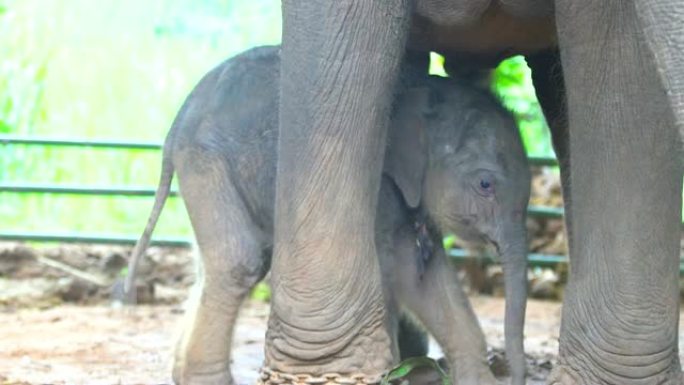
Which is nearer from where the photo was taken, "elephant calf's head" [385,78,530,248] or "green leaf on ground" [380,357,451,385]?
"green leaf on ground" [380,357,451,385]

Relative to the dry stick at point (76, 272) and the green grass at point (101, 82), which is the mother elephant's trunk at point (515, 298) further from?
the green grass at point (101, 82)

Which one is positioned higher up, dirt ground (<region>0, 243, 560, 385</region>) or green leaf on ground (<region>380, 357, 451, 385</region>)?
green leaf on ground (<region>380, 357, 451, 385</region>)

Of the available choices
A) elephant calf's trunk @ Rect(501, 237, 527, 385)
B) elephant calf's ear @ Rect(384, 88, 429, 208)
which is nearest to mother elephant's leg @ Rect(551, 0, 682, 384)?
elephant calf's trunk @ Rect(501, 237, 527, 385)

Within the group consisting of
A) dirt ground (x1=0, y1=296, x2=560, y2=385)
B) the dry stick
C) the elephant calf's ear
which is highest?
the elephant calf's ear

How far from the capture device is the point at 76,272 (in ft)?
25.2

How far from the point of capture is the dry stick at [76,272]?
25.0ft

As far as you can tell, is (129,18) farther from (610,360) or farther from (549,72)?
(610,360)

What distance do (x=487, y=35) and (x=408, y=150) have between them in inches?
17.2

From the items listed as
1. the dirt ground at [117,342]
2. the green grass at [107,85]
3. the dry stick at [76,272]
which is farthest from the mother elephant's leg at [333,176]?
the green grass at [107,85]

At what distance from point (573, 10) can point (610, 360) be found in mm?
922

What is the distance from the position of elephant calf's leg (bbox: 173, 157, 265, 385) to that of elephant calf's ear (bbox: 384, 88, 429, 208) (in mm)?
506

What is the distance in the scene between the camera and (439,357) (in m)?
5.86

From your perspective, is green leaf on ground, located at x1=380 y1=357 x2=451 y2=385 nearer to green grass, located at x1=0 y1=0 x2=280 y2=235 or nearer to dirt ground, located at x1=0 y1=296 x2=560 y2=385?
dirt ground, located at x1=0 y1=296 x2=560 y2=385

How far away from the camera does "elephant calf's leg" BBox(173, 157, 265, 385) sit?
4930mm
